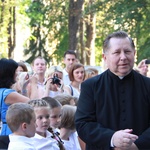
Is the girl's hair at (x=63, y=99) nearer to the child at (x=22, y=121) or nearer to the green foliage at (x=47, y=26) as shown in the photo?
the child at (x=22, y=121)

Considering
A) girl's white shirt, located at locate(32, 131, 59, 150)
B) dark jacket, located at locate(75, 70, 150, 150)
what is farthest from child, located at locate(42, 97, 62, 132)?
dark jacket, located at locate(75, 70, 150, 150)

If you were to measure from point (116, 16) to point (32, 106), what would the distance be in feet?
57.9

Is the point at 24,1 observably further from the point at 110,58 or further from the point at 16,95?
the point at 110,58

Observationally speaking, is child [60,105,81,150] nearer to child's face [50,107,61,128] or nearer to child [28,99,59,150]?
child's face [50,107,61,128]

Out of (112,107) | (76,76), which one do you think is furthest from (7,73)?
(76,76)

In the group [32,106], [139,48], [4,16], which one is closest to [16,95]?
[32,106]

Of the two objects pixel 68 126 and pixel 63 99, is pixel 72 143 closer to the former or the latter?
pixel 68 126

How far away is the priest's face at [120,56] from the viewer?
14.6 feet

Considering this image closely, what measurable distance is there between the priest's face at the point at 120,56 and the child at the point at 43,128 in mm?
1664

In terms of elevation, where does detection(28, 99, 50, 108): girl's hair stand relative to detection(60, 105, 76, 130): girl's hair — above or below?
above

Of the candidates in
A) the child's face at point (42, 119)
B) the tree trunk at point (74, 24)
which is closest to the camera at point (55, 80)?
the child's face at point (42, 119)

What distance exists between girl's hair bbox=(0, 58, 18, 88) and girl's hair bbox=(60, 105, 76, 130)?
823mm

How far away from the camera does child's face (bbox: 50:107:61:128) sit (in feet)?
22.1

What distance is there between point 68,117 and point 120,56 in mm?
2593
